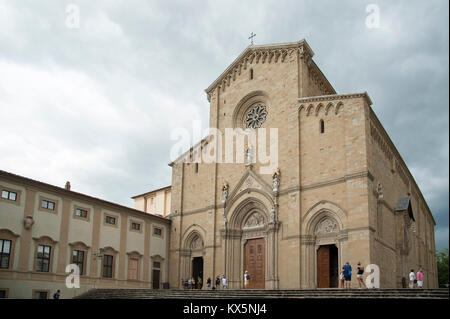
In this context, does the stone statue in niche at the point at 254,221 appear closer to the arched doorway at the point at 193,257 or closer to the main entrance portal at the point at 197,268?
the arched doorway at the point at 193,257

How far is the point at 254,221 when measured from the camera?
35.2m

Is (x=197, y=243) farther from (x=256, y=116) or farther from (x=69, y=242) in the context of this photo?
(x=256, y=116)

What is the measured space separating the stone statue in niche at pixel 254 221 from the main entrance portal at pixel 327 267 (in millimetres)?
5512

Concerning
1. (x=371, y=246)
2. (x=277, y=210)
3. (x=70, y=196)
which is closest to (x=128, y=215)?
(x=70, y=196)

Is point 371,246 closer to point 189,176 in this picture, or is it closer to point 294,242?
point 294,242

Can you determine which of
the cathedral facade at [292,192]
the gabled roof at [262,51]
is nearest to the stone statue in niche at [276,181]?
the cathedral facade at [292,192]

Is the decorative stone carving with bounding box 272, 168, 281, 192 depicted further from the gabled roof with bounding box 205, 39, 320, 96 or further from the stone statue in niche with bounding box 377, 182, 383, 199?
the gabled roof with bounding box 205, 39, 320, 96

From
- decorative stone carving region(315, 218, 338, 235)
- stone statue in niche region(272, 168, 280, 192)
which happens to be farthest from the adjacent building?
decorative stone carving region(315, 218, 338, 235)

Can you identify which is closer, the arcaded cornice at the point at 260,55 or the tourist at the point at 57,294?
the tourist at the point at 57,294

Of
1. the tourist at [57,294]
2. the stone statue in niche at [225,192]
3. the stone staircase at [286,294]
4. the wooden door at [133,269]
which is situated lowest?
the tourist at [57,294]

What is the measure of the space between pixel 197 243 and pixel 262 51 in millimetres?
16533

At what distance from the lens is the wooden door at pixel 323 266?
1177 inches

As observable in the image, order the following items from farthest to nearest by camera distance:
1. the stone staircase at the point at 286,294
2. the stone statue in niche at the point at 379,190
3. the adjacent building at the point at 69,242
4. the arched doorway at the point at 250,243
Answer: the arched doorway at the point at 250,243
the stone statue in niche at the point at 379,190
the adjacent building at the point at 69,242
the stone staircase at the point at 286,294

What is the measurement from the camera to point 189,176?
133ft
